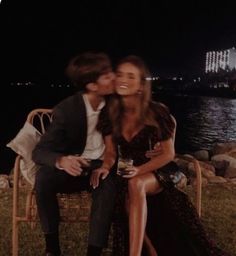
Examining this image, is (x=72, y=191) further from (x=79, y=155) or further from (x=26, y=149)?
(x=26, y=149)

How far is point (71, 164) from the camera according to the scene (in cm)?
289

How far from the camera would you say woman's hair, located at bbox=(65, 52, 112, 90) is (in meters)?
3.01

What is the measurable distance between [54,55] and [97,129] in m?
83.1

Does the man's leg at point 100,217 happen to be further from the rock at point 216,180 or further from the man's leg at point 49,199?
the rock at point 216,180

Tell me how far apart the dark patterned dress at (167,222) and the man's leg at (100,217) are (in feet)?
0.38

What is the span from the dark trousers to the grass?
608 mm

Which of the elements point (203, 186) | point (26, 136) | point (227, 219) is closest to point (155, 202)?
point (26, 136)

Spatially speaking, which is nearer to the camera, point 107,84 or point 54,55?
point 107,84

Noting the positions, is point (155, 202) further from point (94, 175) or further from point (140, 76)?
point (140, 76)

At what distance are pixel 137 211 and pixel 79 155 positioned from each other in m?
0.57

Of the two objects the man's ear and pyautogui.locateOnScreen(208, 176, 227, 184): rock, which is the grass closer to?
pyautogui.locateOnScreen(208, 176, 227, 184): rock

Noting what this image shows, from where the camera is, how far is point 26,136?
3338mm

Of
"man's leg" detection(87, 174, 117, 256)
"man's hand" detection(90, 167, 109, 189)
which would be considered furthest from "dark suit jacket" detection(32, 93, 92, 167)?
"man's leg" detection(87, 174, 117, 256)

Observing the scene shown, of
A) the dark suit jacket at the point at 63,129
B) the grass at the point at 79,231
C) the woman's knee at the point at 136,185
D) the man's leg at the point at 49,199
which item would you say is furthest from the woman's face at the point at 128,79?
the grass at the point at 79,231
